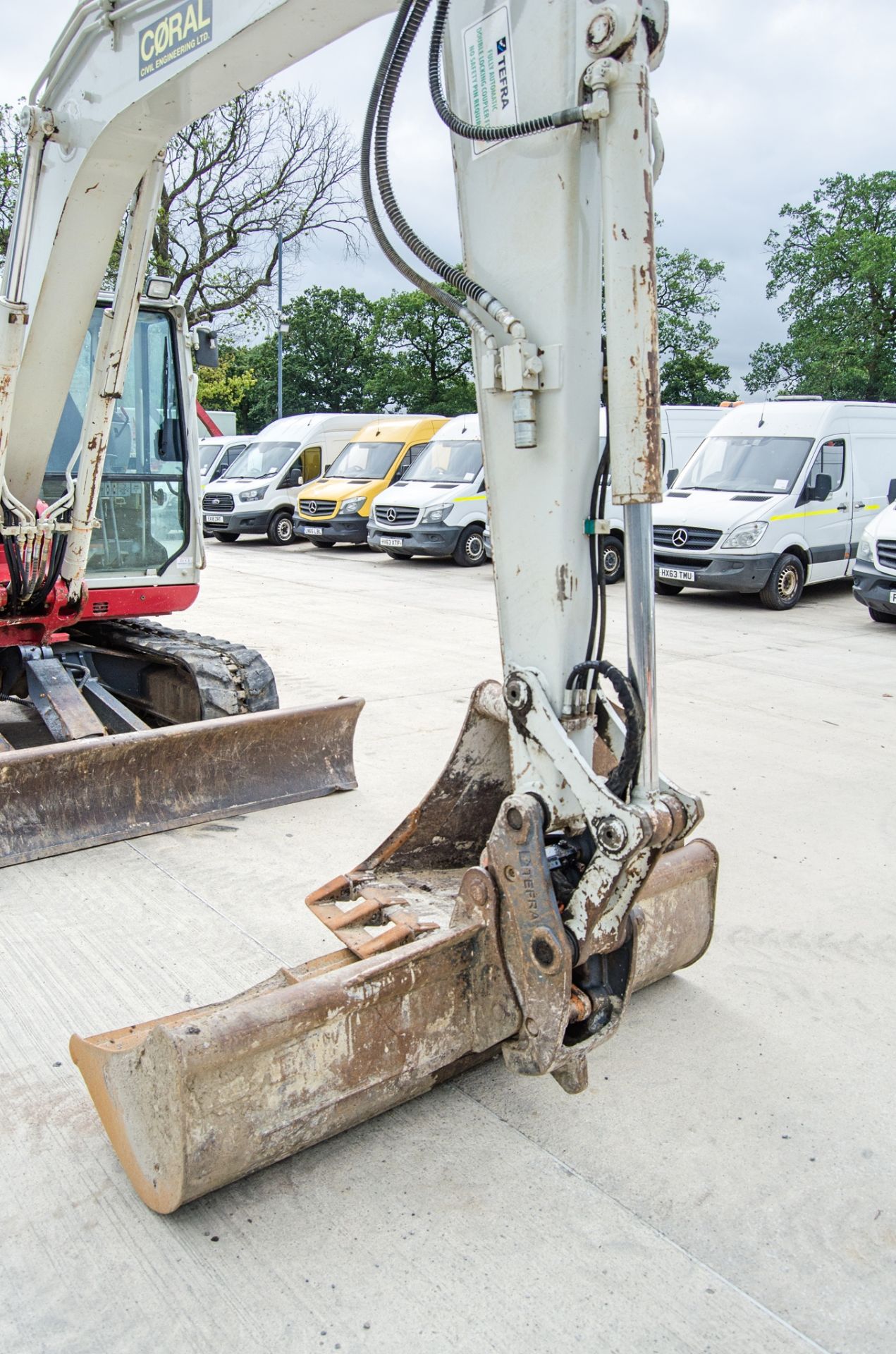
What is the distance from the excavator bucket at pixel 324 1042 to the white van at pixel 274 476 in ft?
56.1

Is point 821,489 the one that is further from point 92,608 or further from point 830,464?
point 92,608

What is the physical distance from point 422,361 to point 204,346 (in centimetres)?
4385

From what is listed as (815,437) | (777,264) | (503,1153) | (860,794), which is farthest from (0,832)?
(777,264)

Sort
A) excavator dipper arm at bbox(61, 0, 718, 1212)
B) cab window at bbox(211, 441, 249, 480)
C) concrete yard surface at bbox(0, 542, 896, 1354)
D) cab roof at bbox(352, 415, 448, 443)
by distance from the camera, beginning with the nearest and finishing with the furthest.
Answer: concrete yard surface at bbox(0, 542, 896, 1354)
excavator dipper arm at bbox(61, 0, 718, 1212)
cab roof at bbox(352, 415, 448, 443)
cab window at bbox(211, 441, 249, 480)

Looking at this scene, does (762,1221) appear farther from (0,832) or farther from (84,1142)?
(0,832)

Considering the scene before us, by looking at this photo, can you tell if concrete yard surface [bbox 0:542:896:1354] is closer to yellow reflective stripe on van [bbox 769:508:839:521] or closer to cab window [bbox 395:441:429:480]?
yellow reflective stripe on van [bbox 769:508:839:521]

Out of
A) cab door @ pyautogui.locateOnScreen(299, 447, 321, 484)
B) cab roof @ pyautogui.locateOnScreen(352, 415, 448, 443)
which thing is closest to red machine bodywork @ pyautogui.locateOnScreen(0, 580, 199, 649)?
cab roof @ pyautogui.locateOnScreen(352, 415, 448, 443)

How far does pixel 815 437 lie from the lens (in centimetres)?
1280

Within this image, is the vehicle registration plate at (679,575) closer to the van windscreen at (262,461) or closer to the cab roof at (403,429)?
the cab roof at (403,429)

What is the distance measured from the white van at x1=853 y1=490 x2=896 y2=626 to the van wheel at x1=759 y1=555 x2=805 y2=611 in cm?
107

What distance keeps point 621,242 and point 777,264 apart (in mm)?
39287

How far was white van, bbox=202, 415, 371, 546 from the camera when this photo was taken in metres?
19.9

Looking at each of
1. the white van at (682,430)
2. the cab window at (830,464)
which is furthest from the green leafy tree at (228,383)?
the cab window at (830,464)

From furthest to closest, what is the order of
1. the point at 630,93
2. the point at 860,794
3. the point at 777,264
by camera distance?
the point at 777,264
the point at 860,794
the point at 630,93
